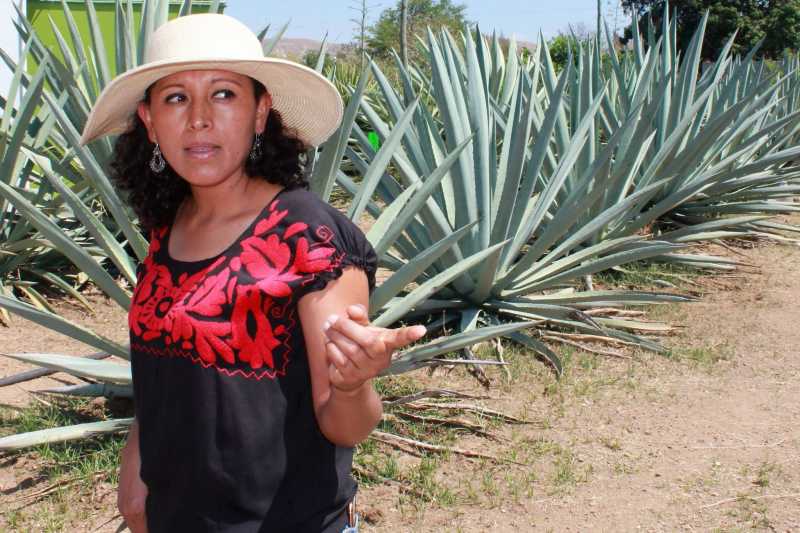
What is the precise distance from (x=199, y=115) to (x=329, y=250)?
1.16 feet

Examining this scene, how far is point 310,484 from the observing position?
150 cm

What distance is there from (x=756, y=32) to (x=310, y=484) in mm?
36606

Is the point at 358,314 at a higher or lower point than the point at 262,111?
lower

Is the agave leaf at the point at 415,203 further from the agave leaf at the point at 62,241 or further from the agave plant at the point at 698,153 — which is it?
the agave plant at the point at 698,153

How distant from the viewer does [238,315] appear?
4.69 ft

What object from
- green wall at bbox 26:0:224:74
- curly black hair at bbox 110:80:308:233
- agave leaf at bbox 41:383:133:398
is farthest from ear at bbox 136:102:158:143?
green wall at bbox 26:0:224:74

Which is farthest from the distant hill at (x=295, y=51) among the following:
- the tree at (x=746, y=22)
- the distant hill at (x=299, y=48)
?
the tree at (x=746, y=22)

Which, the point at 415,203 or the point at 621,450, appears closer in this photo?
the point at 415,203

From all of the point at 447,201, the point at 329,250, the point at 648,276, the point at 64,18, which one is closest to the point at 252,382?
the point at 329,250

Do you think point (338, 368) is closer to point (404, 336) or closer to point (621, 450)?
point (404, 336)

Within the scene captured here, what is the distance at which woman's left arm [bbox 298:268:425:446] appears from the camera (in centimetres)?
119

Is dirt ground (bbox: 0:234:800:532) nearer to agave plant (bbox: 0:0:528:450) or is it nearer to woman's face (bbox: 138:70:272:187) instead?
agave plant (bbox: 0:0:528:450)

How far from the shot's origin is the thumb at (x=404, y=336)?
105 cm

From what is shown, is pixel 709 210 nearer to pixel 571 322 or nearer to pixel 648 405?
pixel 571 322
